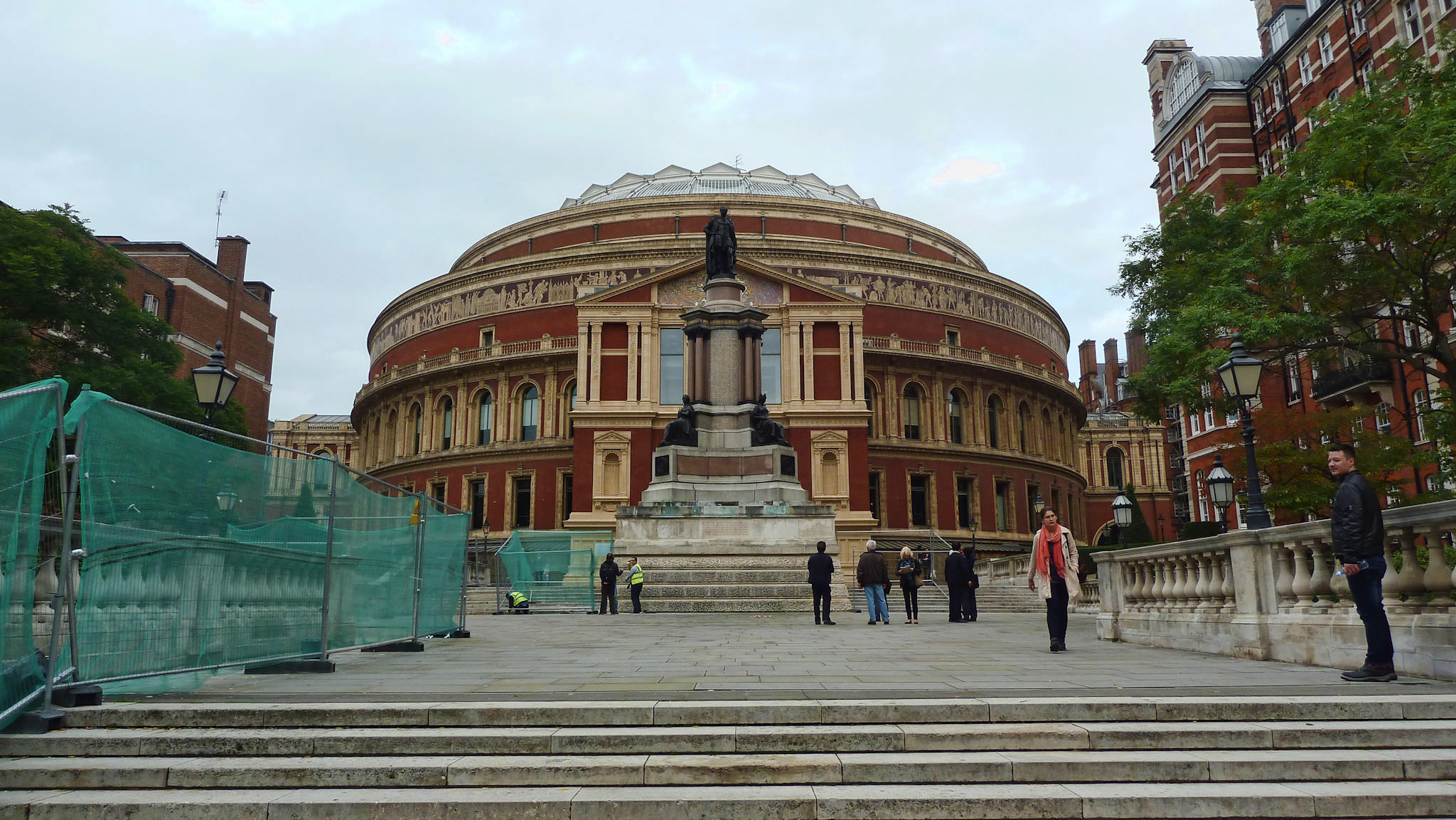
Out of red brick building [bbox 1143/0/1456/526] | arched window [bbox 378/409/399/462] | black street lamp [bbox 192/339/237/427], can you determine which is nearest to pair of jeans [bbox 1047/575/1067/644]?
black street lamp [bbox 192/339/237/427]

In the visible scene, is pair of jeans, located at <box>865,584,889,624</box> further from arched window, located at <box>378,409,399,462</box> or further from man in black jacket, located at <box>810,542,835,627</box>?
arched window, located at <box>378,409,399,462</box>

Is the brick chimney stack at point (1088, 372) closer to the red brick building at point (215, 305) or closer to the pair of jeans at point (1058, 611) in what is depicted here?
the red brick building at point (215, 305)

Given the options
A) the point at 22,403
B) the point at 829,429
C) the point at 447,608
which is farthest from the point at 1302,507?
the point at 22,403

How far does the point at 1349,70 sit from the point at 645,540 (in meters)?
34.0

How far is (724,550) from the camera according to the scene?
945 inches

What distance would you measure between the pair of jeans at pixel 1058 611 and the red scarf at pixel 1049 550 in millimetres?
148

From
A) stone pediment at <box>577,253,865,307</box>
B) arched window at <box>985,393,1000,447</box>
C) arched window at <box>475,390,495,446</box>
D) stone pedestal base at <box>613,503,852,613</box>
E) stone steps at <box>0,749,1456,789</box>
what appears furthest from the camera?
arched window at <box>985,393,1000,447</box>

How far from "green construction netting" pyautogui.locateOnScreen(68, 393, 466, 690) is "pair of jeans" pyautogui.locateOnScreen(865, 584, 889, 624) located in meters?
9.50

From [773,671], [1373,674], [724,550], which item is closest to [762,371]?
[724,550]

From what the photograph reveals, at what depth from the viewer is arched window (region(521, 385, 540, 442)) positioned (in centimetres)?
5081

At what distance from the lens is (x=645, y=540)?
24.5 m

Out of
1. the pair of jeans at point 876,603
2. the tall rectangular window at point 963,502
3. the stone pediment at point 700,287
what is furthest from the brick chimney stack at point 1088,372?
the pair of jeans at point 876,603

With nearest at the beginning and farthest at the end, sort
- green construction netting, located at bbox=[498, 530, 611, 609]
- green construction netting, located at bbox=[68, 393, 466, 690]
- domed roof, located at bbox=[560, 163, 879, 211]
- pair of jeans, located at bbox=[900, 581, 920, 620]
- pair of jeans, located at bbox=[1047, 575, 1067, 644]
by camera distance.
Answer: green construction netting, located at bbox=[68, 393, 466, 690], pair of jeans, located at bbox=[1047, 575, 1067, 644], pair of jeans, located at bbox=[900, 581, 920, 620], green construction netting, located at bbox=[498, 530, 611, 609], domed roof, located at bbox=[560, 163, 879, 211]

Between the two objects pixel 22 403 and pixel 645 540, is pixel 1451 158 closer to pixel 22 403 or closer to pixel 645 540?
pixel 645 540
